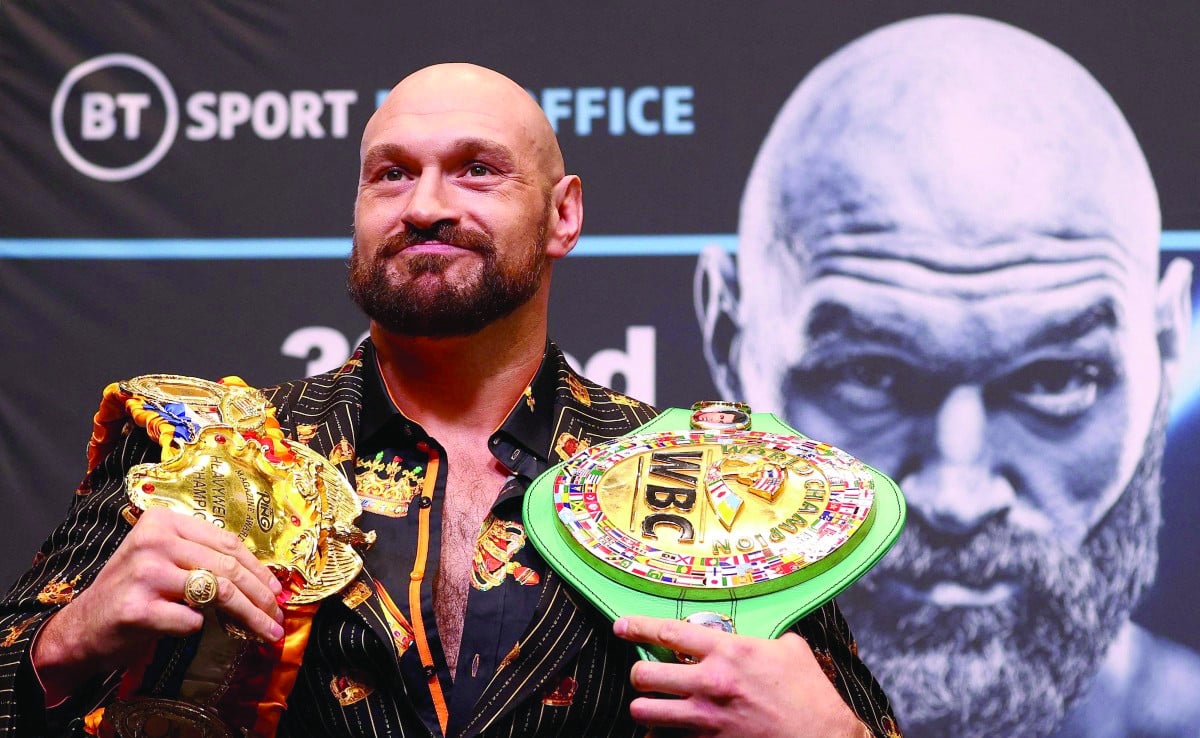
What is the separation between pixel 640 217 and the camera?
2363 mm

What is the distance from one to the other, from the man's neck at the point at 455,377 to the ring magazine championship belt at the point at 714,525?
0.22 metres

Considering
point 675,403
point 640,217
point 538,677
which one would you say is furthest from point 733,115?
point 538,677

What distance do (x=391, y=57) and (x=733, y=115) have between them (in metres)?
0.64

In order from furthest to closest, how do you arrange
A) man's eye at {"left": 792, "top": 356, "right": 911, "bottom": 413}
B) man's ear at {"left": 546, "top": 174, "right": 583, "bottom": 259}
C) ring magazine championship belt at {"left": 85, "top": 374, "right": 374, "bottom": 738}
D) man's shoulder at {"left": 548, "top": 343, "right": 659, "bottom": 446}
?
man's eye at {"left": 792, "top": 356, "right": 911, "bottom": 413}, man's ear at {"left": 546, "top": 174, "right": 583, "bottom": 259}, man's shoulder at {"left": 548, "top": 343, "right": 659, "bottom": 446}, ring magazine championship belt at {"left": 85, "top": 374, "right": 374, "bottom": 738}

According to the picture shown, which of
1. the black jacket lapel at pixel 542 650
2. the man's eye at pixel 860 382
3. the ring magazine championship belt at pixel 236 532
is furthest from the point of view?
the man's eye at pixel 860 382

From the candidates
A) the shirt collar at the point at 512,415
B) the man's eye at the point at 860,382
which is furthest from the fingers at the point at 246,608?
the man's eye at the point at 860,382

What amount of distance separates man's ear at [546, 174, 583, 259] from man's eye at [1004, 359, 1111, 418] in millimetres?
838

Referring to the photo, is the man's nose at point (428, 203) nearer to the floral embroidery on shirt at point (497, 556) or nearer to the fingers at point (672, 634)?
the floral embroidery on shirt at point (497, 556)

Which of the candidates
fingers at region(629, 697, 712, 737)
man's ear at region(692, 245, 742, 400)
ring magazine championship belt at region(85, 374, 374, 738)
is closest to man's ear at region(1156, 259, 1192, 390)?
man's ear at region(692, 245, 742, 400)

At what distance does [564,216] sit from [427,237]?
295 millimetres

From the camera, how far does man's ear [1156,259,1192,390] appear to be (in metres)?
2.25

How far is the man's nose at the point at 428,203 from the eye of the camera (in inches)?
64.2

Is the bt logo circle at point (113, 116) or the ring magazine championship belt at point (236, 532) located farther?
the bt logo circle at point (113, 116)

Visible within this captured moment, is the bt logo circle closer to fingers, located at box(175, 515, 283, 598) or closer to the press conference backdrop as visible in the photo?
the press conference backdrop
